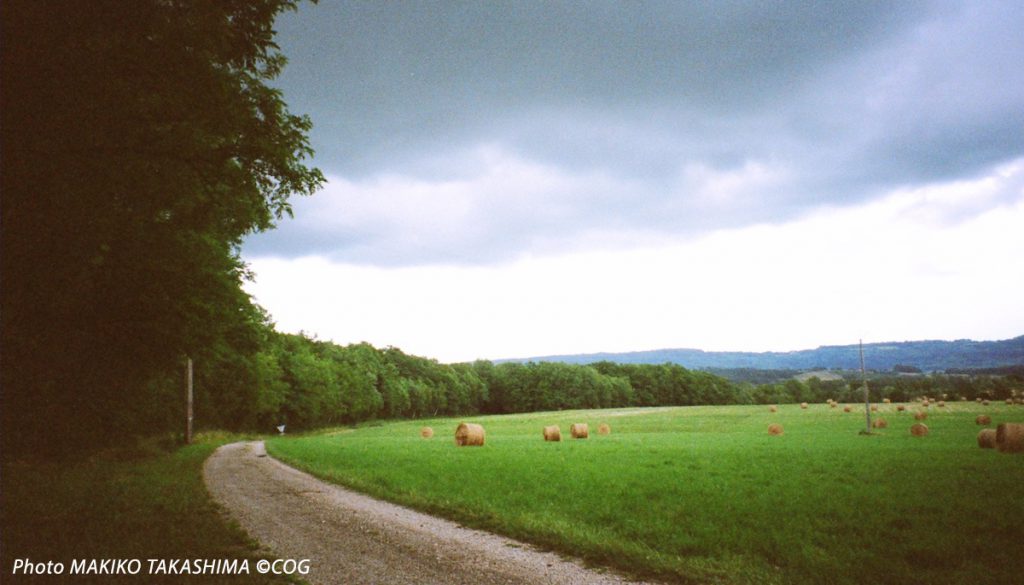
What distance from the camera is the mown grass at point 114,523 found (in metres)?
7.51

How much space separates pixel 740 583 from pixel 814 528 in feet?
11.6

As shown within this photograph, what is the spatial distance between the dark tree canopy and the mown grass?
3565 mm

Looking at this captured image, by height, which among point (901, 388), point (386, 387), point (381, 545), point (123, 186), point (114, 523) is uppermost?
point (123, 186)

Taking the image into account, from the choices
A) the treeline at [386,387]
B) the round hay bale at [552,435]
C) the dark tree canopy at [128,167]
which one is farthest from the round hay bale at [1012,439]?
the treeline at [386,387]

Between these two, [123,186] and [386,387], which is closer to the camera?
[123,186]

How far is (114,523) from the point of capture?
9.84 metres

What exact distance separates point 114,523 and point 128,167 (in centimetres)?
679

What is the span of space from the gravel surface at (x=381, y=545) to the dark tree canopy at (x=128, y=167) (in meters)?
5.61

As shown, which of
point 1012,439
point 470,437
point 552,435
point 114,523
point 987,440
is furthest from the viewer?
point 552,435

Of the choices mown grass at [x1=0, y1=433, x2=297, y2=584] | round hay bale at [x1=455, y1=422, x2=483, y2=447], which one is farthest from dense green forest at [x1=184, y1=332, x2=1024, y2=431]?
mown grass at [x1=0, y1=433, x2=297, y2=584]

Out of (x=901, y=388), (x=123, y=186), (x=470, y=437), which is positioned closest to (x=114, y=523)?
(x=123, y=186)

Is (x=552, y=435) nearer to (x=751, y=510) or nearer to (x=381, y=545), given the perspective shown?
(x=751, y=510)

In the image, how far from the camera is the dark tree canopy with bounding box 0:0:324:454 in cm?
682

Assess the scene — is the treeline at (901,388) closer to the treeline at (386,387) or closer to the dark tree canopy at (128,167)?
the treeline at (386,387)
